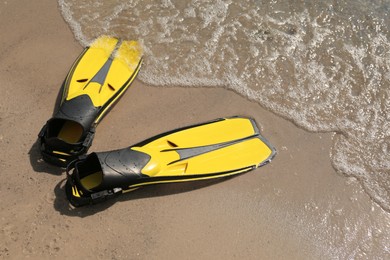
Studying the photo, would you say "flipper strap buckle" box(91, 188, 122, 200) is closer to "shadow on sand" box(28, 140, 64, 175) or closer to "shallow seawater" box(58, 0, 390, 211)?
"shadow on sand" box(28, 140, 64, 175)

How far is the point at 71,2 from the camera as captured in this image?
177 inches

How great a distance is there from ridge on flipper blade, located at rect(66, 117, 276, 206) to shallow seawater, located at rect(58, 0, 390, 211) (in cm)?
49

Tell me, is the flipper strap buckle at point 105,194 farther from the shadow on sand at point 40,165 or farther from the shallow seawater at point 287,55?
the shallow seawater at point 287,55

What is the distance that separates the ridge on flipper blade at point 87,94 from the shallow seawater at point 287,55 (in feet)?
0.64

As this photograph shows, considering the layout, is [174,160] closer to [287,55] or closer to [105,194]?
[105,194]

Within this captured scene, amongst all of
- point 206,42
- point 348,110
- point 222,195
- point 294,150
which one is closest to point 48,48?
point 206,42

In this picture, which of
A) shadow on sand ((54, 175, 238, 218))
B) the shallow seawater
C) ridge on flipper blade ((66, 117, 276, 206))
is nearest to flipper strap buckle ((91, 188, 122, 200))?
ridge on flipper blade ((66, 117, 276, 206))

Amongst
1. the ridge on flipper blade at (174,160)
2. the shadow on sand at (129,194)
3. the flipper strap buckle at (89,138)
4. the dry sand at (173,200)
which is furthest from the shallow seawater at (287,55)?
the shadow on sand at (129,194)

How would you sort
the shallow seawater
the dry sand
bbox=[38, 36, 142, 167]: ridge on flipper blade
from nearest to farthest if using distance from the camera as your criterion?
the dry sand < bbox=[38, 36, 142, 167]: ridge on flipper blade < the shallow seawater

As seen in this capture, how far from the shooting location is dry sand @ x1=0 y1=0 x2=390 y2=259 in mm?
3080

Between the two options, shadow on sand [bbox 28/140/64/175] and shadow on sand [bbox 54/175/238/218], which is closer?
shadow on sand [bbox 54/175/238/218]

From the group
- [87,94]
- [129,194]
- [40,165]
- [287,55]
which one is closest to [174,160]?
[129,194]

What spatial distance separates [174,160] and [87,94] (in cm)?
88

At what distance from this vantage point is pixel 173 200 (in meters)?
3.32
